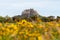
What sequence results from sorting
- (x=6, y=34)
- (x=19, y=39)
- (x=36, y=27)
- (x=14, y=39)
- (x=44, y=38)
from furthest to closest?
(x=36, y=27) < (x=6, y=34) < (x=19, y=39) < (x=14, y=39) < (x=44, y=38)

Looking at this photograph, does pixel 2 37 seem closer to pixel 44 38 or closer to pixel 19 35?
pixel 19 35

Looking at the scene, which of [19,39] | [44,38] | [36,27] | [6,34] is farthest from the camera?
[36,27]

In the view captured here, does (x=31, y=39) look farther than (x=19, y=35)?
No

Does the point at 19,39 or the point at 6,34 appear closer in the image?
the point at 19,39

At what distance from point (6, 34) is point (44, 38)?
0.76 m

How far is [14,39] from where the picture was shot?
2.68 meters

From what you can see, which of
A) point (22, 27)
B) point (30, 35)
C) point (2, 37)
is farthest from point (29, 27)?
point (2, 37)

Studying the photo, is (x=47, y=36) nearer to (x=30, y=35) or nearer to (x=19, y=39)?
(x=30, y=35)

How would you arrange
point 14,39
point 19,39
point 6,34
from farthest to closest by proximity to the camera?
point 6,34 → point 19,39 → point 14,39

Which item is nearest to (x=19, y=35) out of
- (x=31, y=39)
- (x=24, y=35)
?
(x=24, y=35)

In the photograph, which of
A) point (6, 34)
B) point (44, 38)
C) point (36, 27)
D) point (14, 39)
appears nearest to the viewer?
point (44, 38)

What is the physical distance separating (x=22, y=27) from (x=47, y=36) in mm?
561

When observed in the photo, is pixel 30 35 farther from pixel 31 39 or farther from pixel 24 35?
pixel 24 35

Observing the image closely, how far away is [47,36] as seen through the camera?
7.98ft
